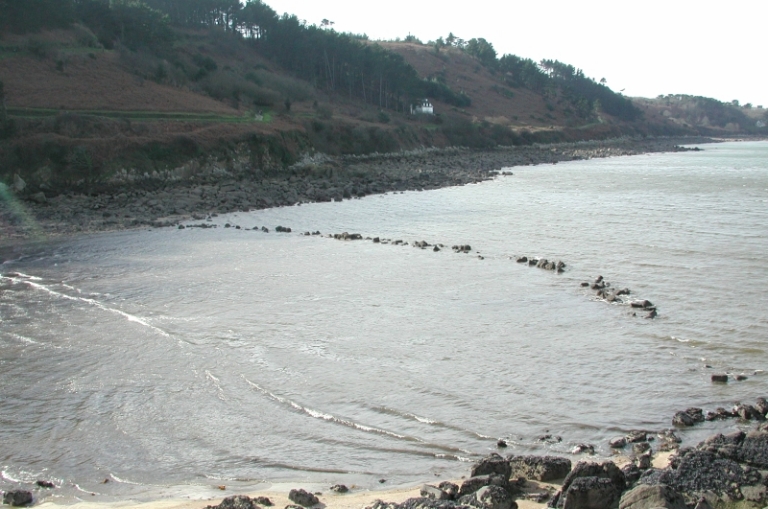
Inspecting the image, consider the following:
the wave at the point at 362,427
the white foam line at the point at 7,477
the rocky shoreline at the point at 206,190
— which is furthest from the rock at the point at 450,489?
the rocky shoreline at the point at 206,190

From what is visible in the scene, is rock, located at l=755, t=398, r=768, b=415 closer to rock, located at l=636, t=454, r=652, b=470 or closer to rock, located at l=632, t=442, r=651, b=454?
rock, located at l=632, t=442, r=651, b=454

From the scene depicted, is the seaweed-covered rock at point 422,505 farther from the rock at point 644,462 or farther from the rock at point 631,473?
the rock at point 644,462

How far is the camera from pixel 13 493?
802 cm

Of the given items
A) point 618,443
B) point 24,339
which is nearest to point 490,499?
point 618,443

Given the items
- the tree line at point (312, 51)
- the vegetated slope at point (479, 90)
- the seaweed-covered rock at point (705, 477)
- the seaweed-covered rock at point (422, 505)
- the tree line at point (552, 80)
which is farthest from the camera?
the tree line at point (552, 80)

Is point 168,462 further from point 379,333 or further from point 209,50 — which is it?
point 209,50

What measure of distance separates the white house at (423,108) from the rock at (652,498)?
92.7 meters

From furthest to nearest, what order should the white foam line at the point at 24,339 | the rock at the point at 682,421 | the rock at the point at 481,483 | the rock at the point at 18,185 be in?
the rock at the point at 18,185 → the white foam line at the point at 24,339 → the rock at the point at 682,421 → the rock at the point at 481,483

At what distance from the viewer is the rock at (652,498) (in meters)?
6.66

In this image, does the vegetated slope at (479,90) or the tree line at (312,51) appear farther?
the vegetated slope at (479,90)

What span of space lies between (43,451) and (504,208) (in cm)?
3038

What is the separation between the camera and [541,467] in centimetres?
827

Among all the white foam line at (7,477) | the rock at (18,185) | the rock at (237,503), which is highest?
the rock at (18,185)

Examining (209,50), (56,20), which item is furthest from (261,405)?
(209,50)
